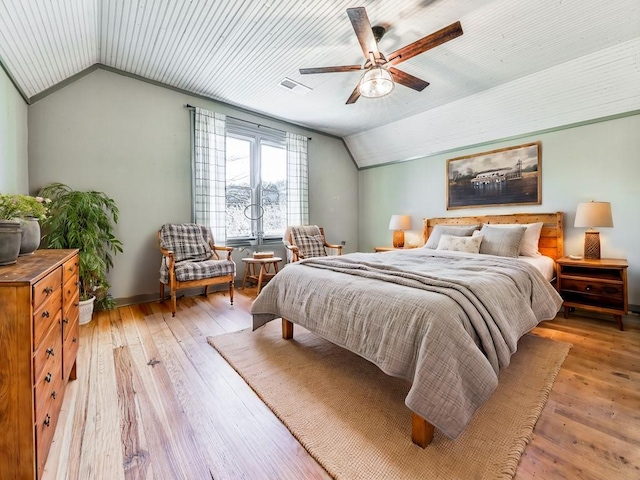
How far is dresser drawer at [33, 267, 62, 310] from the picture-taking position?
3.53 ft

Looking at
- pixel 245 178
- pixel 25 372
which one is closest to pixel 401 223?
pixel 245 178

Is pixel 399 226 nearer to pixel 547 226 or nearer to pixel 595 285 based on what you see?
pixel 547 226

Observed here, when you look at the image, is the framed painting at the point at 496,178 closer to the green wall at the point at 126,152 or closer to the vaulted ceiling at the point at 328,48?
the vaulted ceiling at the point at 328,48

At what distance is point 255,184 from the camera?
4492mm

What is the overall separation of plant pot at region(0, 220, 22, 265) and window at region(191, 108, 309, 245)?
2.59 metres

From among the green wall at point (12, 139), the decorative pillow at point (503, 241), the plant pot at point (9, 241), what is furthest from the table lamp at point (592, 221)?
the green wall at point (12, 139)

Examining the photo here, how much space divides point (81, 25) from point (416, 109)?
377 centimetres

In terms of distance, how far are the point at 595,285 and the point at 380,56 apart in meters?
2.97

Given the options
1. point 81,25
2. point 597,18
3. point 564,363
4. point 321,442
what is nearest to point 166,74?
point 81,25

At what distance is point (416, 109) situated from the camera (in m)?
4.10

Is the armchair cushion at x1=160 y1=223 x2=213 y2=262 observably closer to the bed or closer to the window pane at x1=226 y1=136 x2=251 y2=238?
the window pane at x1=226 y1=136 x2=251 y2=238

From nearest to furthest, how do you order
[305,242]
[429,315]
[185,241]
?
1. [429,315]
2. [185,241]
3. [305,242]

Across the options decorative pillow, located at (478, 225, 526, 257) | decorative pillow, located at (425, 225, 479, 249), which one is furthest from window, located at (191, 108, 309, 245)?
decorative pillow, located at (478, 225, 526, 257)

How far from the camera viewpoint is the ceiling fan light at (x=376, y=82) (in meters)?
2.32
